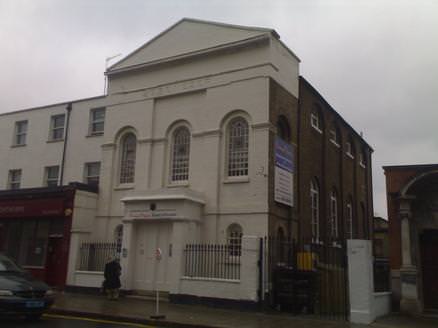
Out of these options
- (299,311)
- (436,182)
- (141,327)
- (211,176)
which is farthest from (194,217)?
(436,182)

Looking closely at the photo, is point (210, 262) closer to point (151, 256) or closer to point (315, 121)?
point (151, 256)

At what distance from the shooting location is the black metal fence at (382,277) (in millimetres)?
15812

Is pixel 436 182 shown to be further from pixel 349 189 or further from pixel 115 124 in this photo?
pixel 115 124

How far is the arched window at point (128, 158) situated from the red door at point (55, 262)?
3.80 m

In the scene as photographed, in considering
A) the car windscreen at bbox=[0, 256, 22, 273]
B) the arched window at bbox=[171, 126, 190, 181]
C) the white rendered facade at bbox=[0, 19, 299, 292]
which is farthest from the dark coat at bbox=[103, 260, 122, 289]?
the car windscreen at bbox=[0, 256, 22, 273]

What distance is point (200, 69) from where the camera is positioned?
20094 millimetres

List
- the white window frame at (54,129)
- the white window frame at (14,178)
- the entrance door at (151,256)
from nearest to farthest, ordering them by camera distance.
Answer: the entrance door at (151,256) → the white window frame at (54,129) → the white window frame at (14,178)

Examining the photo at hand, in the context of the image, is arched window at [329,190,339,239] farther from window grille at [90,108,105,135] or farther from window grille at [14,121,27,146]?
window grille at [14,121,27,146]

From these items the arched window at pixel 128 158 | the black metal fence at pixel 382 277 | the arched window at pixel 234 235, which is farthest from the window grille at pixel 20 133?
the black metal fence at pixel 382 277

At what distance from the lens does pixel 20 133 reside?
28312 mm

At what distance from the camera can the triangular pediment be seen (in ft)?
63.7

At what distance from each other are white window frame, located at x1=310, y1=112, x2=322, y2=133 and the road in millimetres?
13742

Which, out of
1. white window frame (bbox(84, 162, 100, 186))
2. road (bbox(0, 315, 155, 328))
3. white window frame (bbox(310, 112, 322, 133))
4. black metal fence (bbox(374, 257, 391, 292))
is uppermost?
white window frame (bbox(310, 112, 322, 133))

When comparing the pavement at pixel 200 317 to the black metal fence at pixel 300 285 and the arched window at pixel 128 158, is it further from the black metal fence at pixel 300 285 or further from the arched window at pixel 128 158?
the arched window at pixel 128 158
